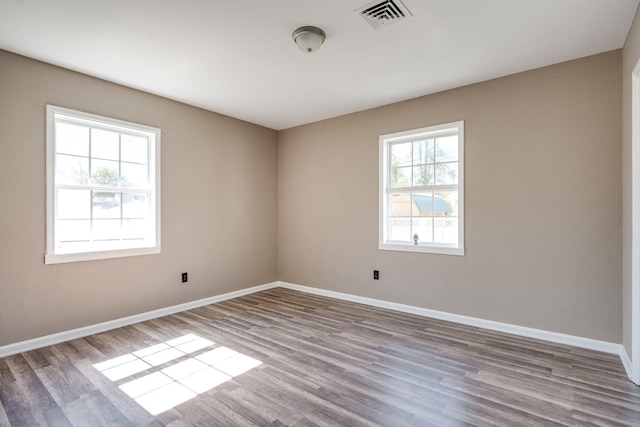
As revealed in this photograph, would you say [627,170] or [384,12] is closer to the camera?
[384,12]

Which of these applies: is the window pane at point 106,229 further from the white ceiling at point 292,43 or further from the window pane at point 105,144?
the white ceiling at point 292,43

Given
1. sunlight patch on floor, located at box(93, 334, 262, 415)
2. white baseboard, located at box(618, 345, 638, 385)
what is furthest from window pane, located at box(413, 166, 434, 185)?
sunlight patch on floor, located at box(93, 334, 262, 415)

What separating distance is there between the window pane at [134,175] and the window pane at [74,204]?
1.38 feet

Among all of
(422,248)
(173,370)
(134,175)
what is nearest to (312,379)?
(173,370)

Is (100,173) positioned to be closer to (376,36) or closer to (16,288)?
(16,288)

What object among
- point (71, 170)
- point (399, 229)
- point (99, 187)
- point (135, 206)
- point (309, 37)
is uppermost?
point (309, 37)

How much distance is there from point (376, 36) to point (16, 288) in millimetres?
3852

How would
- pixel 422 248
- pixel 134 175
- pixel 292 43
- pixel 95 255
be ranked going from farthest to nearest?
pixel 422 248
pixel 134 175
pixel 95 255
pixel 292 43

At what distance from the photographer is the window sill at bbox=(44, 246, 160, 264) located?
10.1 ft

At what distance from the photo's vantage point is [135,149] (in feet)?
12.4

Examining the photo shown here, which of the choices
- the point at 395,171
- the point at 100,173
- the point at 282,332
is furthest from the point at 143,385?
the point at 395,171

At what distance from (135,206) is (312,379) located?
9.42 ft

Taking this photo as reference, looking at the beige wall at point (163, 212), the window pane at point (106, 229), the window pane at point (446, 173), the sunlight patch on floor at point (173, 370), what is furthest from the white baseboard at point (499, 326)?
the window pane at point (106, 229)

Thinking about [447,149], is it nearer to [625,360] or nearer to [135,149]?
[625,360]
